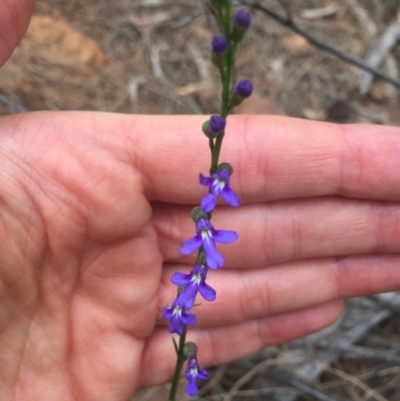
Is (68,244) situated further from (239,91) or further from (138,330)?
(239,91)

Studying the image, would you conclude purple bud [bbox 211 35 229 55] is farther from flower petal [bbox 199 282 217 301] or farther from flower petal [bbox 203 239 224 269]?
flower petal [bbox 199 282 217 301]

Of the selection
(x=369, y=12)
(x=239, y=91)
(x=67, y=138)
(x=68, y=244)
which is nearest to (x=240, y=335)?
(x=68, y=244)

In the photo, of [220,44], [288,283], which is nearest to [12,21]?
[220,44]

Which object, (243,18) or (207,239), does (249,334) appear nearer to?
(207,239)

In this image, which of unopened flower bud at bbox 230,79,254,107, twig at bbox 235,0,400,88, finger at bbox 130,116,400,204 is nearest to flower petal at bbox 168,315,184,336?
finger at bbox 130,116,400,204

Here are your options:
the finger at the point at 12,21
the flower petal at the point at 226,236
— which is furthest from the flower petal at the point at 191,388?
the finger at the point at 12,21

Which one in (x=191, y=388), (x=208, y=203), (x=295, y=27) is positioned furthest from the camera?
(x=295, y=27)

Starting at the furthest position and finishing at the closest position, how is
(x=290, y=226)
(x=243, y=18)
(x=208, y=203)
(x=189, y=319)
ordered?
(x=290, y=226), (x=189, y=319), (x=208, y=203), (x=243, y=18)

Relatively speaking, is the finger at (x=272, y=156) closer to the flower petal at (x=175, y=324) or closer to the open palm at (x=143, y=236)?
the open palm at (x=143, y=236)
